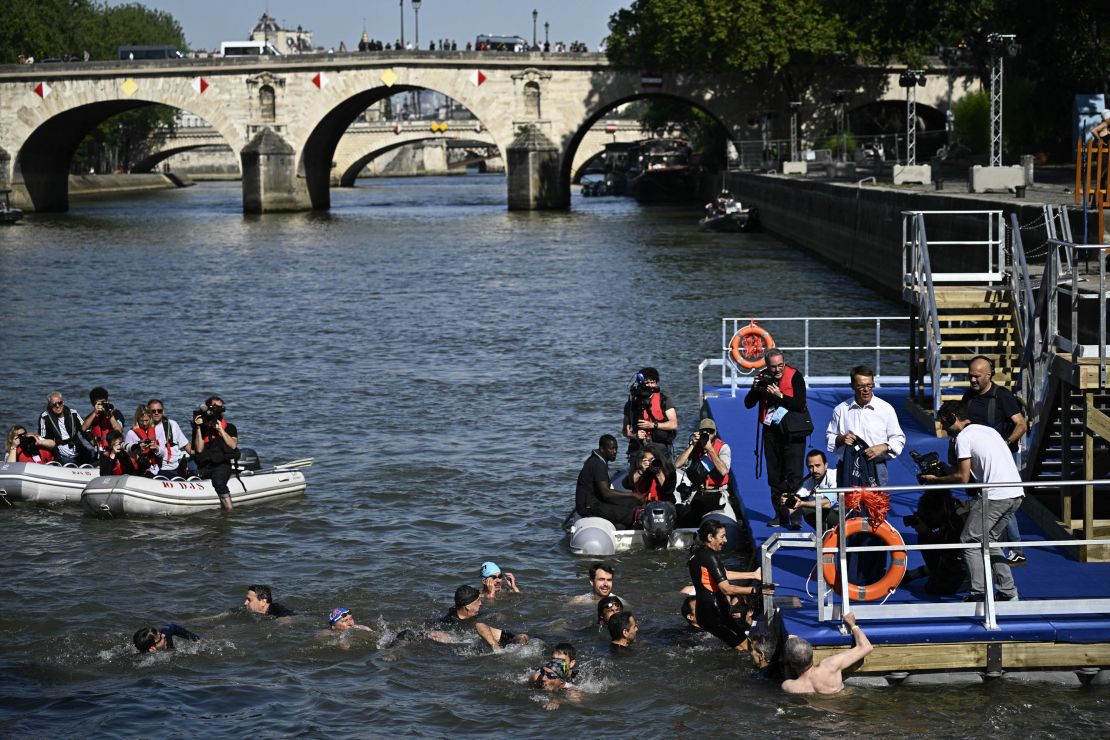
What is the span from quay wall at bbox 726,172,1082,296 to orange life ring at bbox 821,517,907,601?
11.0m

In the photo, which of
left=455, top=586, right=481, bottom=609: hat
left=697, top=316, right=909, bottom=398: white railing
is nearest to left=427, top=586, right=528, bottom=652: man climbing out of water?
left=455, top=586, right=481, bottom=609: hat

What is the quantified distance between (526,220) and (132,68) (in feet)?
85.1

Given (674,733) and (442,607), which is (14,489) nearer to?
(442,607)

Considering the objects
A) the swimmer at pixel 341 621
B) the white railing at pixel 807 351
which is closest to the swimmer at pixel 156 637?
the swimmer at pixel 341 621

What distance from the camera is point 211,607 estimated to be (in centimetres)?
1587

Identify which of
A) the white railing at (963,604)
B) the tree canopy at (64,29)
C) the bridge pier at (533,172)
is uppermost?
the tree canopy at (64,29)

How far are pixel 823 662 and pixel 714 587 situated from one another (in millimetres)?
1635

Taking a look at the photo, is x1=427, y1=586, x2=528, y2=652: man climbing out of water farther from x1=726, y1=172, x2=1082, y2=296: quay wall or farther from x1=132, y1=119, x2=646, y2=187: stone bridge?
x1=132, y1=119, x2=646, y2=187: stone bridge

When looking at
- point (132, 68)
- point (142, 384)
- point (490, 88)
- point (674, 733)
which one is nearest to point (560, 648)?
point (674, 733)

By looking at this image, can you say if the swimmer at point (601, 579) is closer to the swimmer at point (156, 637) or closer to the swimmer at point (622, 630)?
the swimmer at point (622, 630)

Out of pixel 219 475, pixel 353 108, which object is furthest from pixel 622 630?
pixel 353 108

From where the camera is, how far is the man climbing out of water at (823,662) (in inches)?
466

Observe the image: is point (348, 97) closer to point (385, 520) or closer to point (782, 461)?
point (385, 520)

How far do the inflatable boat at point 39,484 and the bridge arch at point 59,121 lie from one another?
68498 millimetres
